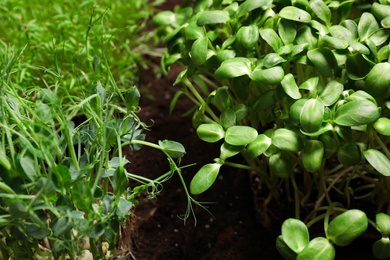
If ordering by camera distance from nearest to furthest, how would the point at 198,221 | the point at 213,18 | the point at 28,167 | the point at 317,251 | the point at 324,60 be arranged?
the point at 28,167
the point at 317,251
the point at 324,60
the point at 213,18
the point at 198,221

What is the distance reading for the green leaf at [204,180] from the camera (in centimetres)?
96

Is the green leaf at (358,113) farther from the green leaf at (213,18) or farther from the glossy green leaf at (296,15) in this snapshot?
the green leaf at (213,18)

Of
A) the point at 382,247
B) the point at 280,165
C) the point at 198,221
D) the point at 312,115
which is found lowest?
the point at 198,221

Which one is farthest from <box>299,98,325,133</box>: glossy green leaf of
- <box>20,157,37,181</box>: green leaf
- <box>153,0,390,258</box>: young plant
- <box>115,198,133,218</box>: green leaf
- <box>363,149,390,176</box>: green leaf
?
<box>20,157,37,181</box>: green leaf

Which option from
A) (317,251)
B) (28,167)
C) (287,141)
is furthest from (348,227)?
(28,167)

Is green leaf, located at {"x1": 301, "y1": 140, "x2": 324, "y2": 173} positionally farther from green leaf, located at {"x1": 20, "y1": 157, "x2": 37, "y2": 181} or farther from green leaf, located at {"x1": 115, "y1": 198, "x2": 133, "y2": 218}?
green leaf, located at {"x1": 20, "y1": 157, "x2": 37, "y2": 181}

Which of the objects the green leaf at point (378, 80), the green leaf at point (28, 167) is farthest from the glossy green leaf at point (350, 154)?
the green leaf at point (28, 167)

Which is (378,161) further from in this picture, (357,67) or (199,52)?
(199,52)

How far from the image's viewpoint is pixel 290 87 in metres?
0.98

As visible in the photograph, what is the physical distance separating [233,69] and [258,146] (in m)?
0.16

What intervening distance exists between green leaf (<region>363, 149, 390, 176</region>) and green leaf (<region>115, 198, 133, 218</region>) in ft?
1.38

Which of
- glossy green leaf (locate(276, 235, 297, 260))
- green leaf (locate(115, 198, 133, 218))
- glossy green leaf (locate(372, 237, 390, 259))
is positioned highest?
green leaf (locate(115, 198, 133, 218))

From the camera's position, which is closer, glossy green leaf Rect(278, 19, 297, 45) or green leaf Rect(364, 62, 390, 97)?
green leaf Rect(364, 62, 390, 97)

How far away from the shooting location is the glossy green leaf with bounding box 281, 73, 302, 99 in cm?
A: 97
